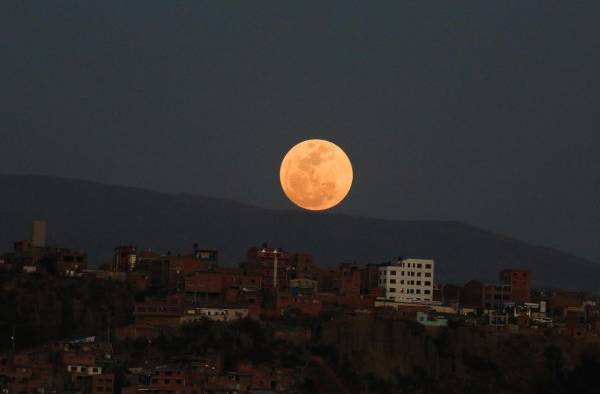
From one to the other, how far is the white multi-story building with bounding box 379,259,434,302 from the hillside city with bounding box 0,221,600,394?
0.15ft

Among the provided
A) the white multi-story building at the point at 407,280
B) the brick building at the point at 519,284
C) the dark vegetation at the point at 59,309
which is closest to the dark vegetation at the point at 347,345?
the dark vegetation at the point at 59,309

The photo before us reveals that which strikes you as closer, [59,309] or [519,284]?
[59,309]

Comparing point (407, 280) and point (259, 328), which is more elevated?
point (407, 280)

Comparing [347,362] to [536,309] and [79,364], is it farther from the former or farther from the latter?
[536,309]

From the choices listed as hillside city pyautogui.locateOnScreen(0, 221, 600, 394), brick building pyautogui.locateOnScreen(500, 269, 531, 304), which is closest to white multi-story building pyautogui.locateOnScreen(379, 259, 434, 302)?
hillside city pyautogui.locateOnScreen(0, 221, 600, 394)

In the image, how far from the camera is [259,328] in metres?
40.2

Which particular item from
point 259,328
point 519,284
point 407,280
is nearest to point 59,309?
point 259,328

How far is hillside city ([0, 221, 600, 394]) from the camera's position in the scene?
36.2 meters

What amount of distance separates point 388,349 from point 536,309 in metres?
8.65

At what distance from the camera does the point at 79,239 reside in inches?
3802

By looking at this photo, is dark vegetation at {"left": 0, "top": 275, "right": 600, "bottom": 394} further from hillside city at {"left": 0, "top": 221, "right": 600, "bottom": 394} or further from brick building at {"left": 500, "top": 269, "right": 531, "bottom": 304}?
brick building at {"left": 500, "top": 269, "right": 531, "bottom": 304}

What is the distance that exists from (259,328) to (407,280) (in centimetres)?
978

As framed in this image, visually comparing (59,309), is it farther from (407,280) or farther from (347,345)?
(407,280)

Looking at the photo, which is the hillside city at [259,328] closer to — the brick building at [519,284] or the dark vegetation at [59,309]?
the dark vegetation at [59,309]
